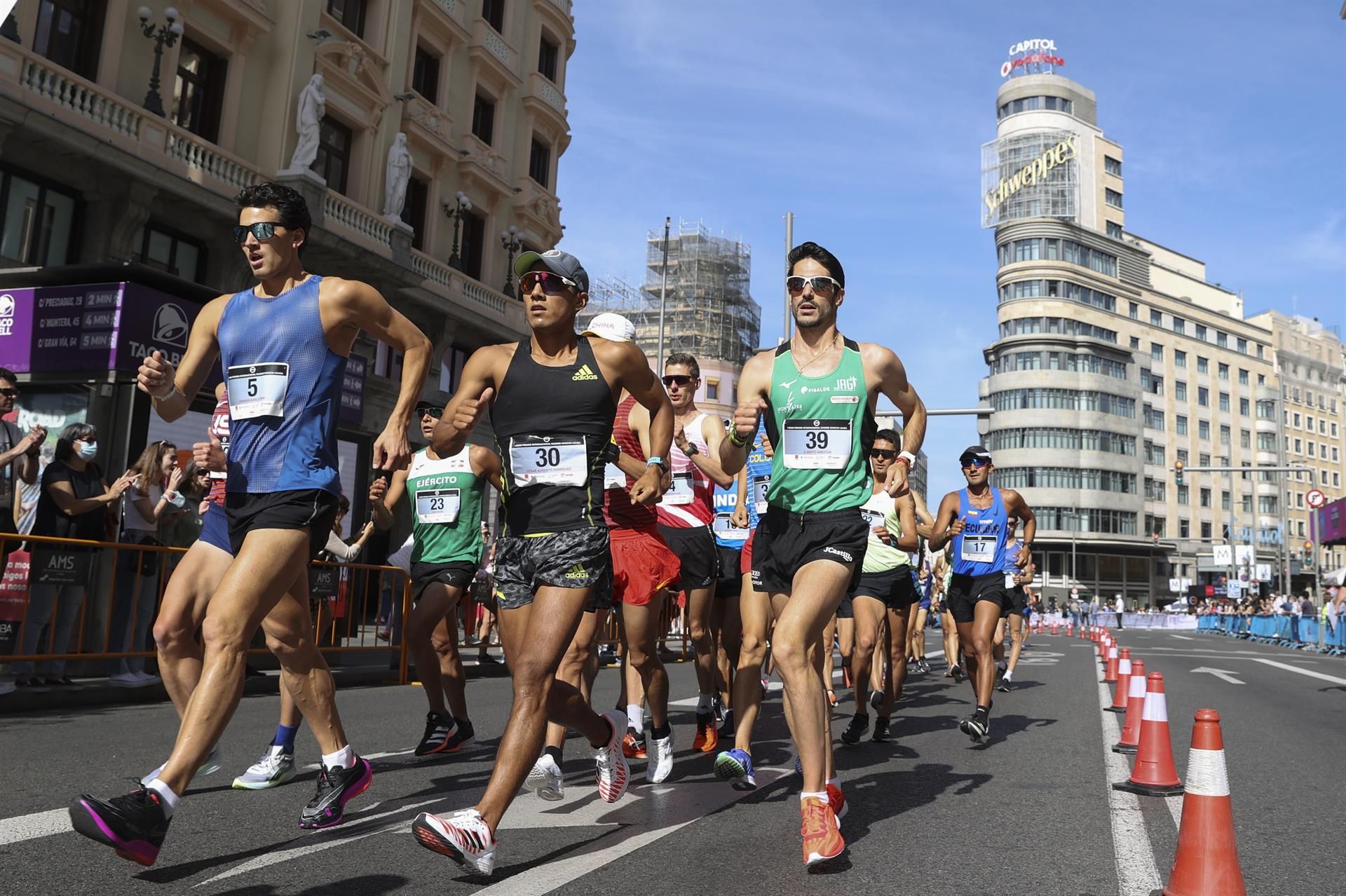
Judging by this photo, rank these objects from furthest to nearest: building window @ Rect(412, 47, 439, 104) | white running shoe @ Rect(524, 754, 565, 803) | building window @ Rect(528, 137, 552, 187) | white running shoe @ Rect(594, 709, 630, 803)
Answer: building window @ Rect(528, 137, 552, 187) < building window @ Rect(412, 47, 439, 104) < white running shoe @ Rect(594, 709, 630, 803) < white running shoe @ Rect(524, 754, 565, 803)

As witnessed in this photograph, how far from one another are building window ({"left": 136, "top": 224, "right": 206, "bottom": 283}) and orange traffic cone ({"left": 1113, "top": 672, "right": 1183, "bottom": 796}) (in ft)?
53.4

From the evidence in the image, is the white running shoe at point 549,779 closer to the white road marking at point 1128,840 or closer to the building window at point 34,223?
the white road marking at point 1128,840

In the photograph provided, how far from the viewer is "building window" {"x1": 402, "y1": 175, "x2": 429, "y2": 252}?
1007 inches

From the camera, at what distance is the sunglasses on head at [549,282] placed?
4.23 metres

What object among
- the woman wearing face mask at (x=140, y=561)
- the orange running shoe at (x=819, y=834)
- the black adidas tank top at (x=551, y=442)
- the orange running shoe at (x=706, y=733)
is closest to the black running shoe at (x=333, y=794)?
the black adidas tank top at (x=551, y=442)

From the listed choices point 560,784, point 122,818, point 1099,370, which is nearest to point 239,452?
point 122,818

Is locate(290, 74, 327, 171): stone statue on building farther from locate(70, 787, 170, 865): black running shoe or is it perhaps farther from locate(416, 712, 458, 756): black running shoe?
locate(70, 787, 170, 865): black running shoe

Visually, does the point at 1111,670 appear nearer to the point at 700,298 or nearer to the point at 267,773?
Answer: the point at 267,773

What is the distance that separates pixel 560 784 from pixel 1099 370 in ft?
293

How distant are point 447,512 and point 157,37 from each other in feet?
48.7

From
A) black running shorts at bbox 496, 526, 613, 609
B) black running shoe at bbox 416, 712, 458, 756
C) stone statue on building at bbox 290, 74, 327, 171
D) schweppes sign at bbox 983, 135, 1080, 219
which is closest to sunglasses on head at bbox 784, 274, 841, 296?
black running shorts at bbox 496, 526, 613, 609

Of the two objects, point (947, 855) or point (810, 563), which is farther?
point (810, 563)

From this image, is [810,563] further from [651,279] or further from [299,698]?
[651,279]

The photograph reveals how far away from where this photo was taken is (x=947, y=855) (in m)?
4.18
